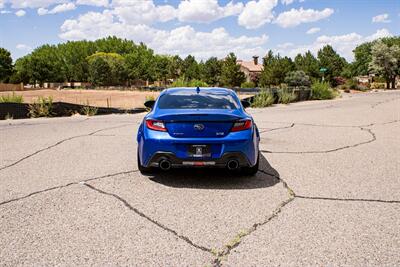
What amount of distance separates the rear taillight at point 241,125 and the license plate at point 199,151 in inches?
17.6

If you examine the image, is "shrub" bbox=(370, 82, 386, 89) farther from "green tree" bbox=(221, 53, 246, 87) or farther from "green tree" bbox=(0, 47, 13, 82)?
"green tree" bbox=(0, 47, 13, 82)

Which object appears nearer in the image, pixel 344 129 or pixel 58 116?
pixel 344 129

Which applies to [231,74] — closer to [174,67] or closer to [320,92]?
[320,92]

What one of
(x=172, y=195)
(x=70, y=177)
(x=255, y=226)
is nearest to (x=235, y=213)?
(x=255, y=226)

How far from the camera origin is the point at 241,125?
5.00 metres

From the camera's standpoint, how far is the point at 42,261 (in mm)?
2996

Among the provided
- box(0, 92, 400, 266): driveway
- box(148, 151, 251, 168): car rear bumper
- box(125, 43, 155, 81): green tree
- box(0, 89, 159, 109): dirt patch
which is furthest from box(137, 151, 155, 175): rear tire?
box(125, 43, 155, 81): green tree

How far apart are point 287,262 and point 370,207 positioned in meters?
1.85

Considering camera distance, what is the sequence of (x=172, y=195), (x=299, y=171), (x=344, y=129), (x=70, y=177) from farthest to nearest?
(x=344, y=129)
(x=299, y=171)
(x=70, y=177)
(x=172, y=195)

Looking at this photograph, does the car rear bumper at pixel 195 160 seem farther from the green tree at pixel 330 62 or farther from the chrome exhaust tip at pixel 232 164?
the green tree at pixel 330 62

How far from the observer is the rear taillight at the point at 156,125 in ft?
16.1

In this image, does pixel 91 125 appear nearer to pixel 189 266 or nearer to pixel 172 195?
pixel 172 195

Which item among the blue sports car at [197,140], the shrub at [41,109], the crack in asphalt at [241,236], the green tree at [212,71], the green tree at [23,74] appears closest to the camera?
the crack in asphalt at [241,236]

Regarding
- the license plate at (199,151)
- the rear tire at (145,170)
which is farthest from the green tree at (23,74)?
the license plate at (199,151)
